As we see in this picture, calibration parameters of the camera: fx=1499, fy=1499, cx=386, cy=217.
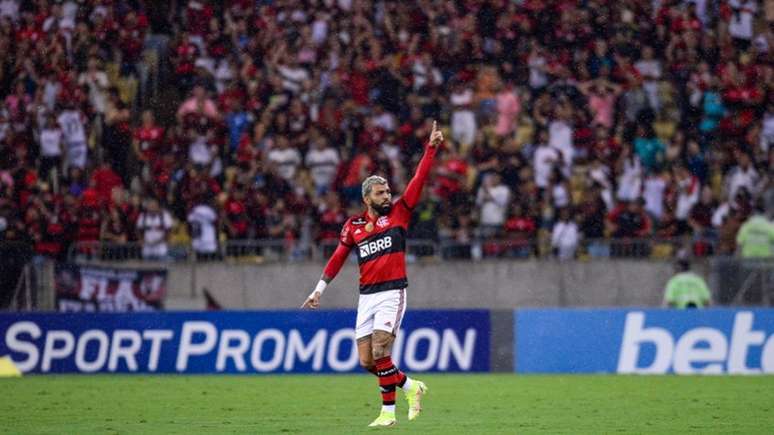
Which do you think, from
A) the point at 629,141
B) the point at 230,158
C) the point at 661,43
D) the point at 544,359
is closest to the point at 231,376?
the point at 544,359

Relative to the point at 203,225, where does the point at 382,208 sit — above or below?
below

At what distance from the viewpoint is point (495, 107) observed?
27859 millimetres

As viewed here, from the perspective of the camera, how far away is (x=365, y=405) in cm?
1675

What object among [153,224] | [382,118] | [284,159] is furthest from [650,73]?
[153,224]

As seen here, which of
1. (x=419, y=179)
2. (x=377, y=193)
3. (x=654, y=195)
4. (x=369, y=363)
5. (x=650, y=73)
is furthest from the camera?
(x=650, y=73)

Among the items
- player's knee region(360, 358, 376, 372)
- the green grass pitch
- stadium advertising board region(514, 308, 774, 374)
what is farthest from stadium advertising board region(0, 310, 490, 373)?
player's knee region(360, 358, 376, 372)

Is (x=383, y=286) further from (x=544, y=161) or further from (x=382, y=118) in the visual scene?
(x=382, y=118)

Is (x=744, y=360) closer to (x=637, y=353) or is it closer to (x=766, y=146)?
(x=637, y=353)

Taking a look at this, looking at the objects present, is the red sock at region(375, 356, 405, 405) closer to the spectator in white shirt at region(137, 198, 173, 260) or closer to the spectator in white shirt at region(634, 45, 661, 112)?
the spectator in white shirt at region(137, 198, 173, 260)

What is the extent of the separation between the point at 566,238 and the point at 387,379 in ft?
38.9

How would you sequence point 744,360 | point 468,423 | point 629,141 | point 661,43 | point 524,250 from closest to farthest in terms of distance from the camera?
point 468,423
point 744,360
point 524,250
point 629,141
point 661,43

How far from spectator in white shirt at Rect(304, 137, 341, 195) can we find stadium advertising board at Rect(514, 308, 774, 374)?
5634 millimetres

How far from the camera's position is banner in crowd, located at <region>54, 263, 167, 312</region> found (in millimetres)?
24828

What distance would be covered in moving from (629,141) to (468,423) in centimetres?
1416
